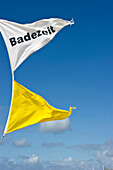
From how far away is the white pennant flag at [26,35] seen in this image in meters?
41.2

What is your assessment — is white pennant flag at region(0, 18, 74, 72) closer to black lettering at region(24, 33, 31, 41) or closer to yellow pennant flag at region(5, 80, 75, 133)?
black lettering at region(24, 33, 31, 41)

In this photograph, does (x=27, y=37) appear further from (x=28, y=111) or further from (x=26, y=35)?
(x=28, y=111)

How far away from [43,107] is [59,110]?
5.84 feet

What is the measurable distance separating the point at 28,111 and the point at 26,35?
873 cm

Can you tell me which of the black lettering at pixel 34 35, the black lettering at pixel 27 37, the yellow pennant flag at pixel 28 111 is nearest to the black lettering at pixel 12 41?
the black lettering at pixel 27 37

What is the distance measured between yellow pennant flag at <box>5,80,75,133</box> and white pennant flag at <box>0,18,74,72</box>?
9.94ft

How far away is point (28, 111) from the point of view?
3975 cm

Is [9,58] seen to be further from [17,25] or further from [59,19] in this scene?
[59,19]

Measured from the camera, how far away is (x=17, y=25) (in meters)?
42.0

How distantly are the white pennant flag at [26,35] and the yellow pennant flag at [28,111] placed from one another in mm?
3028

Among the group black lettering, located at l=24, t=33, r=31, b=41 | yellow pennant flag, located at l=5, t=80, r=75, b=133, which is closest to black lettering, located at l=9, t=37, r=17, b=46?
black lettering, located at l=24, t=33, r=31, b=41

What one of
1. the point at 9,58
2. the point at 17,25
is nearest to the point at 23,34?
the point at 17,25

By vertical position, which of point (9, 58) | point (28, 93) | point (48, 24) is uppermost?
point (48, 24)

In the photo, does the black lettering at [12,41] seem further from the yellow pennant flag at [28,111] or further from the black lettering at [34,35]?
the yellow pennant flag at [28,111]
